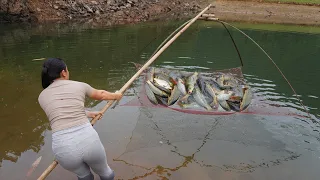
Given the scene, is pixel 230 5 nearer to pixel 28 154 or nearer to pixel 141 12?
pixel 141 12

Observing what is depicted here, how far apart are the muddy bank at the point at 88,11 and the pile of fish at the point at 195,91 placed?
40.5 ft

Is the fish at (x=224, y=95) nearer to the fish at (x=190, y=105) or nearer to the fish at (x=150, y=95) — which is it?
the fish at (x=190, y=105)

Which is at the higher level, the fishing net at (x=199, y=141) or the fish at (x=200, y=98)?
the fish at (x=200, y=98)

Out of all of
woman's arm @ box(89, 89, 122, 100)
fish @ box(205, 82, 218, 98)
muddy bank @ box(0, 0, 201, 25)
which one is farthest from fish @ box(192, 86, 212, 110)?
muddy bank @ box(0, 0, 201, 25)

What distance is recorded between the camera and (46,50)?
12305 millimetres

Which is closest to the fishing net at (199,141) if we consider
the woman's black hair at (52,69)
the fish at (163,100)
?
the fish at (163,100)

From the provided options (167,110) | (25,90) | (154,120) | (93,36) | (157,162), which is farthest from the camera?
(93,36)

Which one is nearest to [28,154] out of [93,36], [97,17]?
[93,36]

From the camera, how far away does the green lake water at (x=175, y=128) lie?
5.08 m

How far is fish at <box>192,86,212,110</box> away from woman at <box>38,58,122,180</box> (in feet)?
12.6

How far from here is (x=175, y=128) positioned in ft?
20.5

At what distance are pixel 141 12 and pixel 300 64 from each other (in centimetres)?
1241

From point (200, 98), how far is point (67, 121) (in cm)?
425

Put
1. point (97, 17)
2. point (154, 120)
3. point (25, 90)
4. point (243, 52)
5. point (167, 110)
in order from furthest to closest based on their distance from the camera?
1. point (97, 17)
2. point (243, 52)
3. point (25, 90)
4. point (167, 110)
5. point (154, 120)
